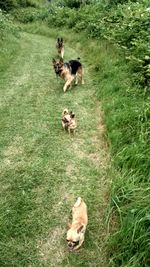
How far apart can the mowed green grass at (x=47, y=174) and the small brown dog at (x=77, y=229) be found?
0.12 metres

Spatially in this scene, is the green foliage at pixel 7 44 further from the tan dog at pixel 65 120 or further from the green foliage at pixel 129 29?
the tan dog at pixel 65 120

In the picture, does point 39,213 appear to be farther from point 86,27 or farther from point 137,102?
point 86,27

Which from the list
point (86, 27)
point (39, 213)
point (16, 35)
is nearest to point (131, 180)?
point (39, 213)

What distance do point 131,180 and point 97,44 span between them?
900 cm

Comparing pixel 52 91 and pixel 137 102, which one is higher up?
pixel 137 102

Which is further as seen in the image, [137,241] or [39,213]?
[39,213]

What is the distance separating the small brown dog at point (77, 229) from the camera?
13.8 feet

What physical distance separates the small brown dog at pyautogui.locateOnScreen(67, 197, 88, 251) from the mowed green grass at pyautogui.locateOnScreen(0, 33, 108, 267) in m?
0.12

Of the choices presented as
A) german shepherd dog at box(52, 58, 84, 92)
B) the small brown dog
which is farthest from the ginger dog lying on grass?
the small brown dog

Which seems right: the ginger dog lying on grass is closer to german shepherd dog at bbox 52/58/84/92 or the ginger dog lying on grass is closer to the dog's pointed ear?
german shepherd dog at bbox 52/58/84/92

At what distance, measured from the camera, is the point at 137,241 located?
3980 millimetres

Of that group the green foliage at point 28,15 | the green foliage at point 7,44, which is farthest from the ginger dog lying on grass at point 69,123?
the green foliage at point 28,15

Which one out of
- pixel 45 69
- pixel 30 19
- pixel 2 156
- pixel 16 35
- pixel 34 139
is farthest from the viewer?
pixel 30 19

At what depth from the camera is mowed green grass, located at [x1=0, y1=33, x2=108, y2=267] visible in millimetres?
4340
